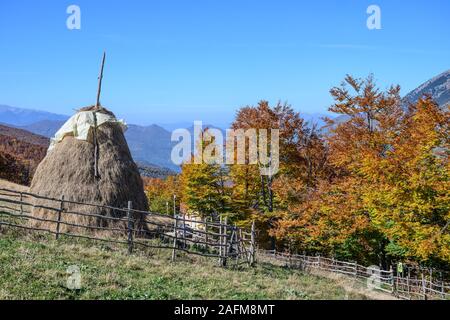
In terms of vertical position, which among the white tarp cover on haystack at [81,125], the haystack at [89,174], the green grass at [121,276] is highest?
the white tarp cover on haystack at [81,125]

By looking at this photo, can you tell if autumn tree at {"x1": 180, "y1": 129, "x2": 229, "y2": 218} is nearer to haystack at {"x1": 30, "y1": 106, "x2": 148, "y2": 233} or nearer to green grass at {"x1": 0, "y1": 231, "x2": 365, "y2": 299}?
haystack at {"x1": 30, "y1": 106, "x2": 148, "y2": 233}

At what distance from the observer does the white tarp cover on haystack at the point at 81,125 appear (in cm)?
1666

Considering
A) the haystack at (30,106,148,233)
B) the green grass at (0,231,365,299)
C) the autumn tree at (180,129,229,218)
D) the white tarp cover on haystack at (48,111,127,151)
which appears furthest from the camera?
the autumn tree at (180,129,229,218)

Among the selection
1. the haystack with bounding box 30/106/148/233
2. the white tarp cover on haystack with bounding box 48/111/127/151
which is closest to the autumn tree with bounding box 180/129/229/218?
the haystack with bounding box 30/106/148/233

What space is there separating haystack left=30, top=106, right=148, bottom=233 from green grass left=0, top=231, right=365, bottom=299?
70.1 inches

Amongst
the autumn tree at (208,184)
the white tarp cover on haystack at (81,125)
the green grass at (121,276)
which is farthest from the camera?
the autumn tree at (208,184)

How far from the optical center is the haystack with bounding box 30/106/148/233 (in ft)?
50.3

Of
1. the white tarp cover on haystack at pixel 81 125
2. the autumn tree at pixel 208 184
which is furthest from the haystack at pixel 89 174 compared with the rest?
the autumn tree at pixel 208 184

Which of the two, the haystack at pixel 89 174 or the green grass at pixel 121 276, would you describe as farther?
the haystack at pixel 89 174

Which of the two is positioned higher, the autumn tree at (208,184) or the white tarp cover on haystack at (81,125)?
the white tarp cover on haystack at (81,125)

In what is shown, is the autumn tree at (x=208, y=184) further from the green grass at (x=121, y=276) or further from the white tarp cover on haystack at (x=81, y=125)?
the green grass at (x=121, y=276)

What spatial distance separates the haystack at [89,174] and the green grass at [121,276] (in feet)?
5.85

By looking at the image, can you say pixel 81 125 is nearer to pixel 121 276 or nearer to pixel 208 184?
pixel 121 276
